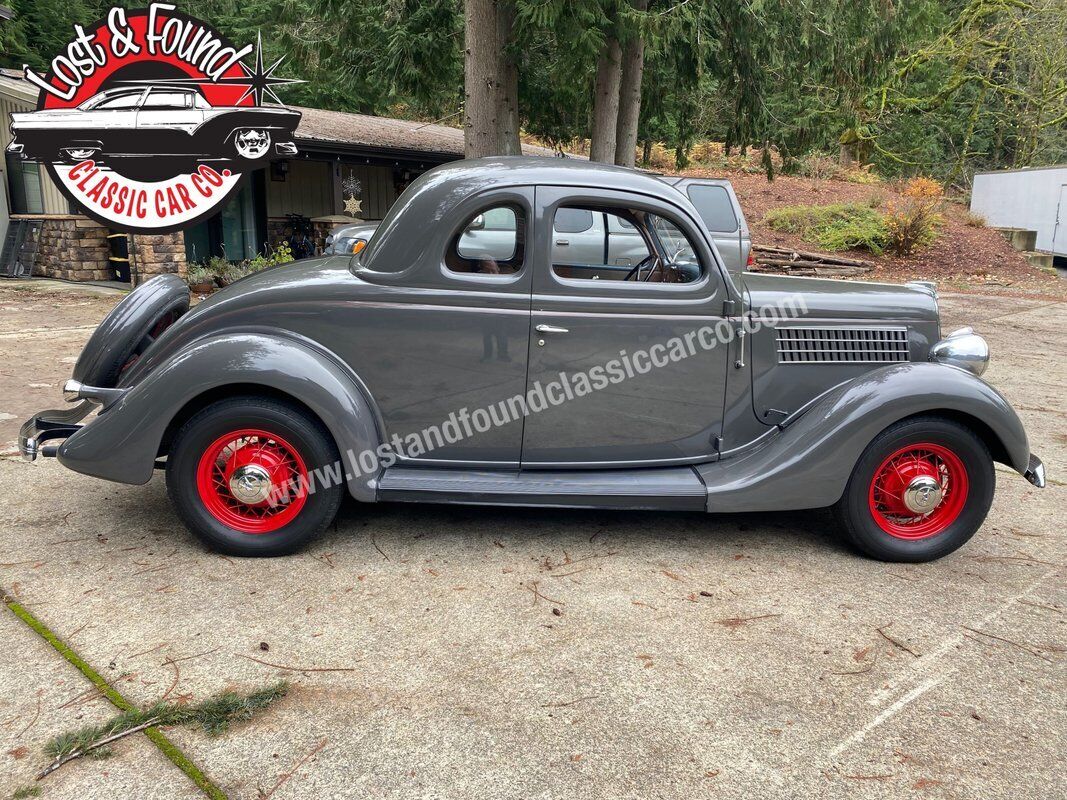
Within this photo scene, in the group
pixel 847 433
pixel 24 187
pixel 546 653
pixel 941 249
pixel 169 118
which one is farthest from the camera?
pixel 941 249

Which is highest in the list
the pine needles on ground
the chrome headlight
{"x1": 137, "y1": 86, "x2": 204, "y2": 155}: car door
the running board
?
{"x1": 137, "y1": 86, "x2": 204, "y2": 155}: car door

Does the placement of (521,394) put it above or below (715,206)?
below

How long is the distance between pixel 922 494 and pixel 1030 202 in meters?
20.7

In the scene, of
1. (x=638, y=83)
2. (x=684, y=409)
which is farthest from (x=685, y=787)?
(x=638, y=83)

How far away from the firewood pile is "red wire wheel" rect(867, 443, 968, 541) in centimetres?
1192

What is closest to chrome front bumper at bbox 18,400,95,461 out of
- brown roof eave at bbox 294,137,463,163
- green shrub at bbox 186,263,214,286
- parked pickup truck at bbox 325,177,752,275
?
parked pickup truck at bbox 325,177,752,275

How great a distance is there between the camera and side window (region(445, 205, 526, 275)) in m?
3.68

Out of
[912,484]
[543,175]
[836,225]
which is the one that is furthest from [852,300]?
[836,225]

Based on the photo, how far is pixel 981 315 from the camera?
12305 millimetres

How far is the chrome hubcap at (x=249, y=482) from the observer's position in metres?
3.55

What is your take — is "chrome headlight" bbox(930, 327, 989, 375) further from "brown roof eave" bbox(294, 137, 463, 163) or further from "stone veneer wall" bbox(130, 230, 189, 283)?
"brown roof eave" bbox(294, 137, 463, 163)

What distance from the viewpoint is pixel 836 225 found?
1806cm

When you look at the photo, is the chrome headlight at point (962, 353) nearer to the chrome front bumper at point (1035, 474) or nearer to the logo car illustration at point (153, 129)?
the chrome front bumper at point (1035, 474)

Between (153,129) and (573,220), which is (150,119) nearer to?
(153,129)
